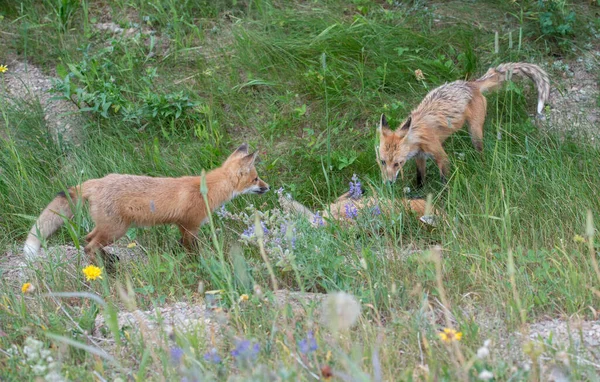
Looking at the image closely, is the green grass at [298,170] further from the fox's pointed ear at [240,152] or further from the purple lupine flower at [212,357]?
the fox's pointed ear at [240,152]

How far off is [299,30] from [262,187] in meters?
2.69

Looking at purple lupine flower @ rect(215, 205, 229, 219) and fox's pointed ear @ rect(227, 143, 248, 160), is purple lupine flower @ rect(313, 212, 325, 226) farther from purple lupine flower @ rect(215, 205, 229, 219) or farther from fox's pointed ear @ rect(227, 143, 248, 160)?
fox's pointed ear @ rect(227, 143, 248, 160)

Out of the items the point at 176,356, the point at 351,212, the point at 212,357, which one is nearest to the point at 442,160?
the point at 351,212

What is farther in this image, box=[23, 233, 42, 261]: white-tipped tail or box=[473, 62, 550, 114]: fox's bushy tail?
box=[473, 62, 550, 114]: fox's bushy tail

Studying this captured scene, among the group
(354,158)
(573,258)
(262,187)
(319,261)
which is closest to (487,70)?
(354,158)

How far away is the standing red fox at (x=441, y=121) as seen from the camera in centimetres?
694

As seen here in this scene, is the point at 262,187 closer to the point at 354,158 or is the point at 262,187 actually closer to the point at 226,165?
the point at 226,165

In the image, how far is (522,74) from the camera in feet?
24.0

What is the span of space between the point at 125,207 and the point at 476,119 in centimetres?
368

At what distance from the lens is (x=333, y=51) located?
8.05 m

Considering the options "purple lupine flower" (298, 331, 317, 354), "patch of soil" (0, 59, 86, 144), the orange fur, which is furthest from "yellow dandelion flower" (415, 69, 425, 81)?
"purple lupine flower" (298, 331, 317, 354)

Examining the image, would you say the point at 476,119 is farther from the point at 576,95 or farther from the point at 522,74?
the point at 576,95

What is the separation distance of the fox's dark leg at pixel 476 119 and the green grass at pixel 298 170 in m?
0.12

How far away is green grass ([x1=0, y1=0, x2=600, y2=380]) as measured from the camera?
12.5ft
